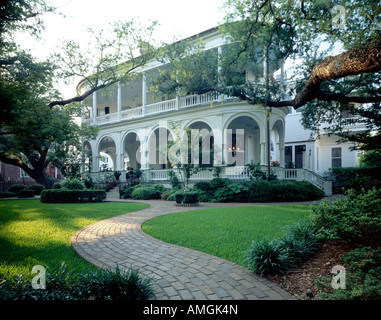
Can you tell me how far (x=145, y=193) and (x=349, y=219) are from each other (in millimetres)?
12974

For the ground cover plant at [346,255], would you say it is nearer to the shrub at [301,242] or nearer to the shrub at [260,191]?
the shrub at [301,242]

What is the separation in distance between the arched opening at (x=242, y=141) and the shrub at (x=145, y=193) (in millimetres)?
5991

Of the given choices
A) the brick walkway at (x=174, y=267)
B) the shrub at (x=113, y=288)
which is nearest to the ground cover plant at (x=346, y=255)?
Answer: the brick walkway at (x=174, y=267)

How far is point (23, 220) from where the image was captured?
7586 millimetres

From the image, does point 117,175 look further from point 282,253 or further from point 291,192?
point 282,253

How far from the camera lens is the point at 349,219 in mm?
4090

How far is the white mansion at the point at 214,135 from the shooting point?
1519 centimetres

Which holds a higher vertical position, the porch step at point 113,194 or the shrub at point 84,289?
the shrub at point 84,289

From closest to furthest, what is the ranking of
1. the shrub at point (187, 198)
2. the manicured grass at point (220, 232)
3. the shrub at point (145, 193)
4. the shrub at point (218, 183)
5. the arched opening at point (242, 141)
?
the manicured grass at point (220, 232), the shrub at point (187, 198), the shrub at point (218, 183), the shrub at point (145, 193), the arched opening at point (242, 141)

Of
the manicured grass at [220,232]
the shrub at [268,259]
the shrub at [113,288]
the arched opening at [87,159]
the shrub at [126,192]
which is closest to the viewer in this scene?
the shrub at [113,288]

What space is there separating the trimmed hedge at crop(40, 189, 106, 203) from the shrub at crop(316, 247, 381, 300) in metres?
13.7

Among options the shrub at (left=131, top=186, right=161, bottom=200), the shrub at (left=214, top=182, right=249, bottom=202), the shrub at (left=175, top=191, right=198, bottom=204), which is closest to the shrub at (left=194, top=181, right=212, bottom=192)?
the shrub at (left=214, top=182, right=249, bottom=202)

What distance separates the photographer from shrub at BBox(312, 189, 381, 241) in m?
3.82
